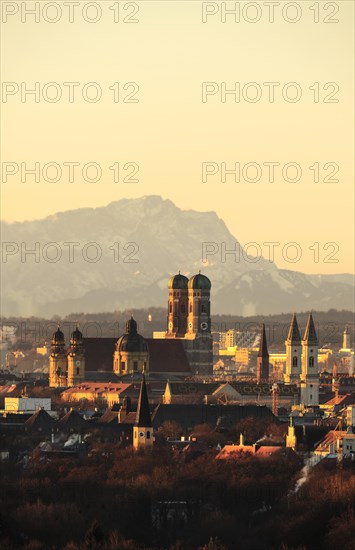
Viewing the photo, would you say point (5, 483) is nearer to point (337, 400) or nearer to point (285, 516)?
point (285, 516)

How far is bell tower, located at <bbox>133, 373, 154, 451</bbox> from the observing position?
150 metres

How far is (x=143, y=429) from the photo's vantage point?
15288 cm

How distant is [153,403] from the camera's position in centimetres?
18650

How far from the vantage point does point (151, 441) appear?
495 ft

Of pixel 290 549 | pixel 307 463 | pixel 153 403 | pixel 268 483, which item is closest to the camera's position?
pixel 290 549

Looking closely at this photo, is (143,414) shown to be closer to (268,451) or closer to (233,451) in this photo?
(233,451)

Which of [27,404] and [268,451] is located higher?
[27,404]

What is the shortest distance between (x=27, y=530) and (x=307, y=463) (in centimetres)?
2791

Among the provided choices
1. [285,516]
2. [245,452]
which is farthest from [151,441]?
[285,516]

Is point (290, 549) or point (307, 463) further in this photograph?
point (307, 463)

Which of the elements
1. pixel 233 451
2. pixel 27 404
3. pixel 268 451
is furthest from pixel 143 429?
pixel 27 404

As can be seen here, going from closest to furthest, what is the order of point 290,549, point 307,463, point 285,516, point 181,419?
point 290,549 → point 285,516 → point 307,463 → point 181,419

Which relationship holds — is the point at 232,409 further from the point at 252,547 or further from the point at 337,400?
the point at 252,547

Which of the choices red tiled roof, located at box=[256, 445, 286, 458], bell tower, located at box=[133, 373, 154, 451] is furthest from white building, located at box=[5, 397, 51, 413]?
red tiled roof, located at box=[256, 445, 286, 458]
